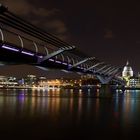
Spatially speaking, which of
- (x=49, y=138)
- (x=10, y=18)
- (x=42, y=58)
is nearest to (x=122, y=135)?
(x=49, y=138)

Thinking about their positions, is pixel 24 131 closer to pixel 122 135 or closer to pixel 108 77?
pixel 122 135

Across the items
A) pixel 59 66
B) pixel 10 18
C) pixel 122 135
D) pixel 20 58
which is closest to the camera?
pixel 122 135

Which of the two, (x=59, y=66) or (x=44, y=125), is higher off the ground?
(x=59, y=66)

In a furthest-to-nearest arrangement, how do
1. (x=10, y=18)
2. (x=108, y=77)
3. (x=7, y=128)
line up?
(x=108, y=77) < (x=10, y=18) < (x=7, y=128)

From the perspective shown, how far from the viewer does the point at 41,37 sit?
5056 cm

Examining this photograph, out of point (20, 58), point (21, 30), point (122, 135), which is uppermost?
point (21, 30)

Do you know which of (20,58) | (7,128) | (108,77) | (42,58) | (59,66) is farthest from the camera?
(108,77)

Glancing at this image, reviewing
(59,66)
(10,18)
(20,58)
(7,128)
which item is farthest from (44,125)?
(59,66)

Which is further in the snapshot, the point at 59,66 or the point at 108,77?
the point at 108,77

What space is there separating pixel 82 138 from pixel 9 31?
2033 cm

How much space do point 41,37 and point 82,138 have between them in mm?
28182

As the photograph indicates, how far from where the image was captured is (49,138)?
23875mm

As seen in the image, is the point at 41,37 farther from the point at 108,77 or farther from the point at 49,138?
the point at 108,77

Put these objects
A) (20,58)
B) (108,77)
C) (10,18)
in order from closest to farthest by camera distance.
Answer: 1. (10,18)
2. (20,58)
3. (108,77)
